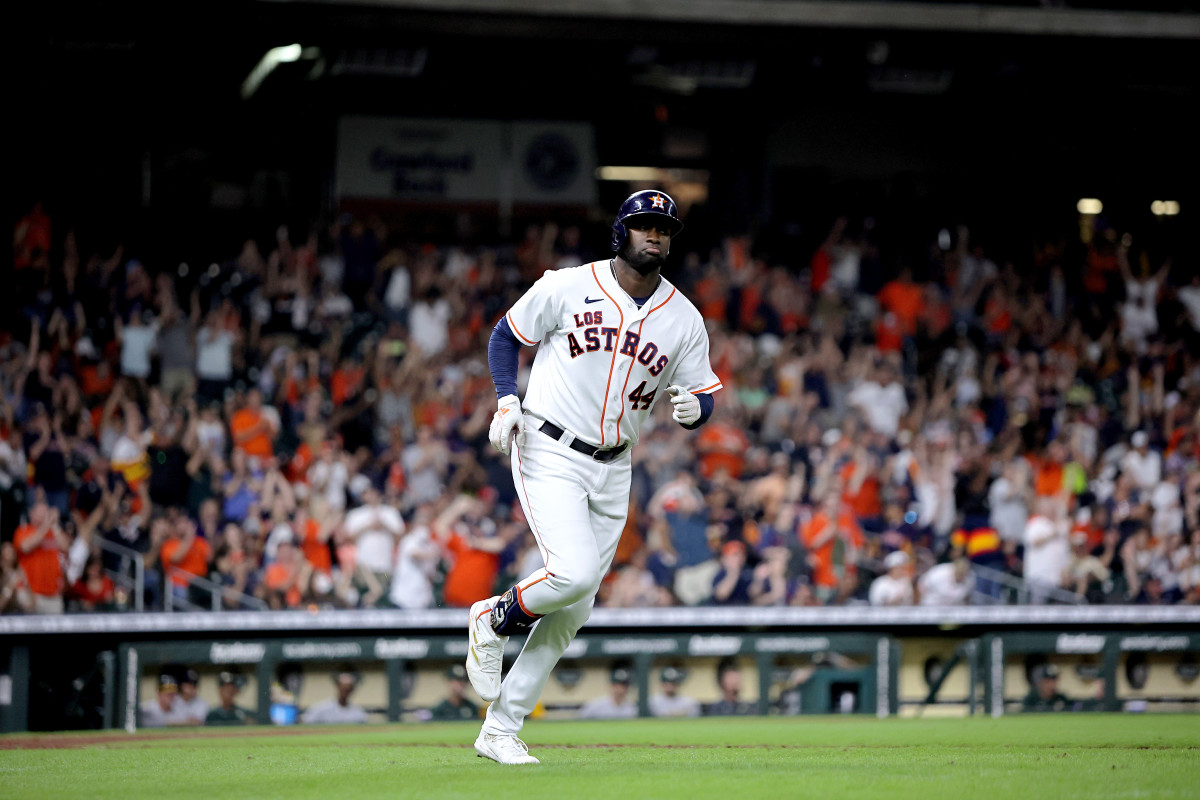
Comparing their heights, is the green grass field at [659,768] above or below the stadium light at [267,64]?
below

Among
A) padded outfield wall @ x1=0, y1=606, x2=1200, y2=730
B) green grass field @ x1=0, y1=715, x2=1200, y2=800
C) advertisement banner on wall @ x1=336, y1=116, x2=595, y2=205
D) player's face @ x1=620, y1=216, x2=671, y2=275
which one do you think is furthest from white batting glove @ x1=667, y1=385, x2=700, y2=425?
advertisement banner on wall @ x1=336, y1=116, x2=595, y2=205

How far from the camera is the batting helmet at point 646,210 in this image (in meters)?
5.83

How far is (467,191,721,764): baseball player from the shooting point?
19.1ft

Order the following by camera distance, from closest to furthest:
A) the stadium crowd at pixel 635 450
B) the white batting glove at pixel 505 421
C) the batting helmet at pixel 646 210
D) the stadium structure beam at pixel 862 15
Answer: the white batting glove at pixel 505 421
the batting helmet at pixel 646 210
the stadium crowd at pixel 635 450
the stadium structure beam at pixel 862 15

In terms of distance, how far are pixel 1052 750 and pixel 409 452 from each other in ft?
28.2

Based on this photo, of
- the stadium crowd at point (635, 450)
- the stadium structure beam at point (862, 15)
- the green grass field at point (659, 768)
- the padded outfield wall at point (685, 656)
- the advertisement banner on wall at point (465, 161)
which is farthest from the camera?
the advertisement banner on wall at point (465, 161)

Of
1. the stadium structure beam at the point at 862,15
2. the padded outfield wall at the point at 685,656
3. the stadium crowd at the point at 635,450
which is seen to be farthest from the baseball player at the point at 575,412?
the stadium structure beam at the point at 862,15

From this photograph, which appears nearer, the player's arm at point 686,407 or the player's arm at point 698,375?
the player's arm at point 686,407

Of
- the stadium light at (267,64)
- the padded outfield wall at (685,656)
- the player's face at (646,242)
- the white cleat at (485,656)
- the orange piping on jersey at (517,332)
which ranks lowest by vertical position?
the padded outfield wall at (685,656)

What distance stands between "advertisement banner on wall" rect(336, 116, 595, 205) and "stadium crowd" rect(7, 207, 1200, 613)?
119 centimetres

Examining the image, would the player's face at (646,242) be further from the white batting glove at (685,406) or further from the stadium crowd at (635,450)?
the stadium crowd at (635,450)

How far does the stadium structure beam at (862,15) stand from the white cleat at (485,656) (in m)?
10.4

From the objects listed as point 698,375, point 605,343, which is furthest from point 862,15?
point 605,343

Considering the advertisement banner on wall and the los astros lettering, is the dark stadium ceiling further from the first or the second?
the los astros lettering
